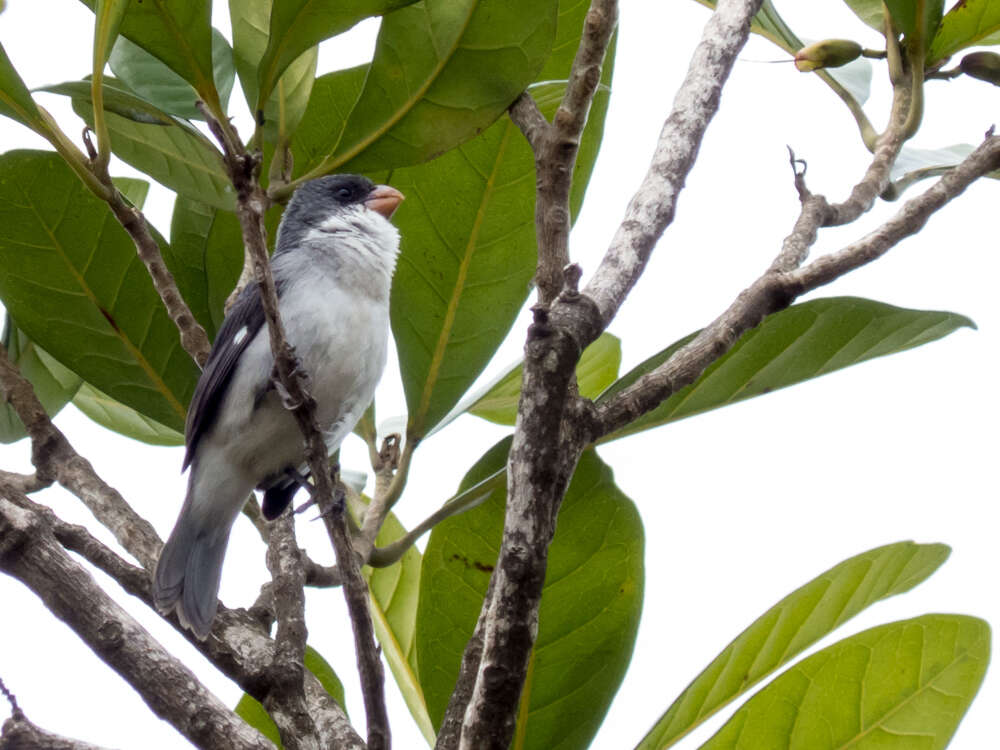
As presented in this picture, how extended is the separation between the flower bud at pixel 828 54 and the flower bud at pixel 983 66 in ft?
0.74

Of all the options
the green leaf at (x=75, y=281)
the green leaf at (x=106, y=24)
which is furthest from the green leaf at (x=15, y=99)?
the green leaf at (x=75, y=281)

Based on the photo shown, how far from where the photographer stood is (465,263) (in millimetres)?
2707

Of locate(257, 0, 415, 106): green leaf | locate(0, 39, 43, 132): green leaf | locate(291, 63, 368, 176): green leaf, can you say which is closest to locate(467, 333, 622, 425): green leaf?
locate(291, 63, 368, 176): green leaf

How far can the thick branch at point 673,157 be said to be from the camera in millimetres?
1825

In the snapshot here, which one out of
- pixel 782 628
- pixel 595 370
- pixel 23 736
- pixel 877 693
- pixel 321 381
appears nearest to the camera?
pixel 23 736

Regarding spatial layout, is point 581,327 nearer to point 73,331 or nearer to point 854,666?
point 854,666

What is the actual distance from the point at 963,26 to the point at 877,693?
1.45 metres

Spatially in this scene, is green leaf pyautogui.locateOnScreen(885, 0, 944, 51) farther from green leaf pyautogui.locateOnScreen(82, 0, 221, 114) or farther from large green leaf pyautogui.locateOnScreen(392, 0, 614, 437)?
green leaf pyautogui.locateOnScreen(82, 0, 221, 114)

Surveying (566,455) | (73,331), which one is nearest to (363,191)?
(73,331)

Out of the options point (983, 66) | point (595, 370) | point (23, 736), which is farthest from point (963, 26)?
point (23, 736)

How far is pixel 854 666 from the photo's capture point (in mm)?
2113

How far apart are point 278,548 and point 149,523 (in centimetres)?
29

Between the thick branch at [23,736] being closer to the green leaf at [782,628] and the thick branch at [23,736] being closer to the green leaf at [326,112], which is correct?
the green leaf at [782,628]

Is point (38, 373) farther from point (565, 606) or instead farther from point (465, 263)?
point (565, 606)
